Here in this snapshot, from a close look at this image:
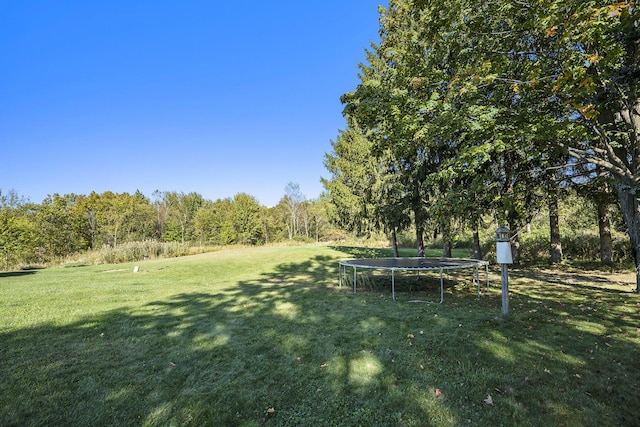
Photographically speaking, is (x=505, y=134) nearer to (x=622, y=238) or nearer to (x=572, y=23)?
(x=572, y=23)

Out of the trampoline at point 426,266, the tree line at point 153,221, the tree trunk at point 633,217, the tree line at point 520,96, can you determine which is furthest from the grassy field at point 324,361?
the tree line at point 153,221

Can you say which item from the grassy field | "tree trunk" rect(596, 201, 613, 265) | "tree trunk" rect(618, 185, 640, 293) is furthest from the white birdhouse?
"tree trunk" rect(596, 201, 613, 265)

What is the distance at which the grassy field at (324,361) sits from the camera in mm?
2742

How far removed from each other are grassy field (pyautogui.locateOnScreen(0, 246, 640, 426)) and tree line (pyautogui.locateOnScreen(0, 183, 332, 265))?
57.6 ft

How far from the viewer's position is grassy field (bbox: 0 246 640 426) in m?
2.74

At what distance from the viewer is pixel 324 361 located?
3.80 metres

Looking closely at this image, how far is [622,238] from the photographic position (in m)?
12.4

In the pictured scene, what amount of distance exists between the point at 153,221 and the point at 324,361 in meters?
41.2

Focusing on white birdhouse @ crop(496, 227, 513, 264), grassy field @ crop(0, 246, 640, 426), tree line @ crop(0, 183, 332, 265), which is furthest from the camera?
tree line @ crop(0, 183, 332, 265)

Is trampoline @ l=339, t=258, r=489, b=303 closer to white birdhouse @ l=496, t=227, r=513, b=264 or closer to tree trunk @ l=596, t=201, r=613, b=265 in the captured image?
white birdhouse @ l=496, t=227, r=513, b=264

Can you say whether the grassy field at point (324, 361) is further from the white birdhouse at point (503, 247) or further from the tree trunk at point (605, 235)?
the tree trunk at point (605, 235)

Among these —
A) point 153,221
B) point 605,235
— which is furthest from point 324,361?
point 153,221

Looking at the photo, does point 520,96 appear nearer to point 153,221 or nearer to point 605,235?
point 605,235

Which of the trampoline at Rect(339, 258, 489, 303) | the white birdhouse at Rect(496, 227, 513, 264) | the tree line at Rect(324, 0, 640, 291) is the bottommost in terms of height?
the trampoline at Rect(339, 258, 489, 303)
